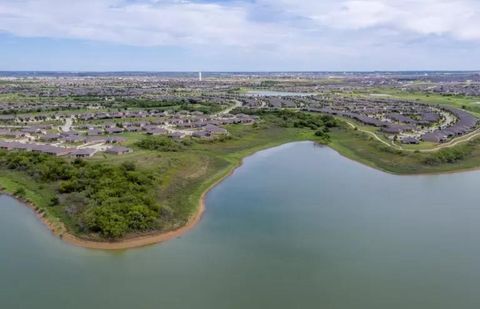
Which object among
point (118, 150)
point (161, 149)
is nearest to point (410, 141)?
point (161, 149)

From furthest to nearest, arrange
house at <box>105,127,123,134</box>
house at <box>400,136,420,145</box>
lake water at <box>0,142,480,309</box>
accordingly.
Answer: house at <box>105,127,123,134</box>, house at <box>400,136,420,145</box>, lake water at <box>0,142,480,309</box>

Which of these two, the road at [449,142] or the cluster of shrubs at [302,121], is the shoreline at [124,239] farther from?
the cluster of shrubs at [302,121]

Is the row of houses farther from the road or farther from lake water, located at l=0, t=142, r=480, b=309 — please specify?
the road

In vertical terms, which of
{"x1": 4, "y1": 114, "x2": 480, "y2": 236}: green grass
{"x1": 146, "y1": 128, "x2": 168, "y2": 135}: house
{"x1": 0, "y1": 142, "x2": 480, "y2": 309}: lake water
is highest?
{"x1": 146, "y1": 128, "x2": 168, "y2": 135}: house

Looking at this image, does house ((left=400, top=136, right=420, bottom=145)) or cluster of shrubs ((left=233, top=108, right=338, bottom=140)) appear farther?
cluster of shrubs ((left=233, top=108, right=338, bottom=140))

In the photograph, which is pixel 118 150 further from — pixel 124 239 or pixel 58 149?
pixel 124 239

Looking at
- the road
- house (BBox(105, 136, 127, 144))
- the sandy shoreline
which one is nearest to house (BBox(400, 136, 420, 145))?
the road

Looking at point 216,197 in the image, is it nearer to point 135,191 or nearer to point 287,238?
point 135,191
